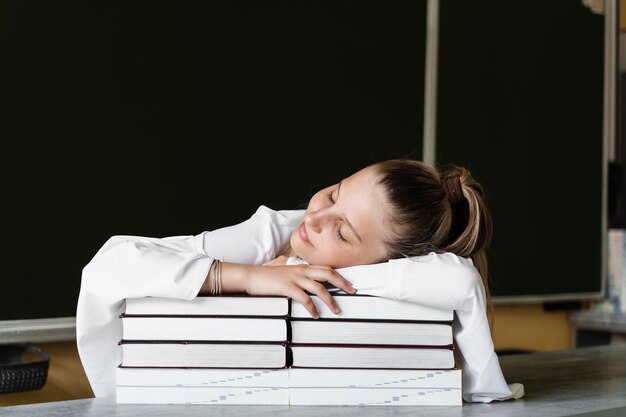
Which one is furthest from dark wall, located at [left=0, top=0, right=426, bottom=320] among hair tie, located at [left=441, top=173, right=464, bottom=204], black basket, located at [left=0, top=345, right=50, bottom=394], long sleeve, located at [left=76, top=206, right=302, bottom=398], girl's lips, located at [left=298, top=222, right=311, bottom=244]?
hair tie, located at [left=441, top=173, right=464, bottom=204]

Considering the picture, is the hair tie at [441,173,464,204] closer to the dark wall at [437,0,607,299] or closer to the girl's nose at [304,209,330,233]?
the girl's nose at [304,209,330,233]

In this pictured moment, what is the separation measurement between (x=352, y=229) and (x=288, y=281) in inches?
7.1

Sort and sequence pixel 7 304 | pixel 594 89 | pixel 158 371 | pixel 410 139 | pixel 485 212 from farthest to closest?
pixel 594 89 < pixel 410 139 < pixel 7 304 < pixel 485 212 < pixel 158 371

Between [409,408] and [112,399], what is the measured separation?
1.18 feet

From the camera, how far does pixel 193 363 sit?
955 millimetres

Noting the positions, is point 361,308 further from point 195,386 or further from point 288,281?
point 195,386

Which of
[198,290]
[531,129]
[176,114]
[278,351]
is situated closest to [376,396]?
[278,351]

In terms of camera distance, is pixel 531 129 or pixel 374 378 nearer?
pixel 374 378

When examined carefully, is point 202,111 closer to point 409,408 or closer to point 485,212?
point 485,212

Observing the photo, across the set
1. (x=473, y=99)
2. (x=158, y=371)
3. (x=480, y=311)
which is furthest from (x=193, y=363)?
(x=473, y=99)

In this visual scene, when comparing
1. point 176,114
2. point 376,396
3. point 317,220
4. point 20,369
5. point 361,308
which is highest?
point 176,114

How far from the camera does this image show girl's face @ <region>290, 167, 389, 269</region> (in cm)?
112

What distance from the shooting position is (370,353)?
97cm

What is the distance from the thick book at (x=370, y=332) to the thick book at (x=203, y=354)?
3cm
